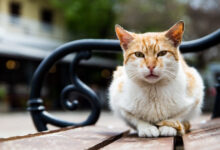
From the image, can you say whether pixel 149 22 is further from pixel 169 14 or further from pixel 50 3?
pixel 50 3

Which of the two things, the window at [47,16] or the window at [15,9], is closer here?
the window at [15,9]

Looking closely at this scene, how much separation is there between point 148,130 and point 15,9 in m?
14.8

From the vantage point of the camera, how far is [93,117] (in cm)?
174

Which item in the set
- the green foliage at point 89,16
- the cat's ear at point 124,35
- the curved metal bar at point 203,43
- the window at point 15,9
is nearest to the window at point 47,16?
the green foliage at point 89,16

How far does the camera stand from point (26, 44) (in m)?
13.6

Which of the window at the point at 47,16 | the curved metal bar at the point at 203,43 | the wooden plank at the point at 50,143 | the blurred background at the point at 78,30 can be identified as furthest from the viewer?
the window at the point at 47,16

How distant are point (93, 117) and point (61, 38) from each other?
14.6 m

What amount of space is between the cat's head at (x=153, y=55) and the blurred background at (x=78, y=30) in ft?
32.7

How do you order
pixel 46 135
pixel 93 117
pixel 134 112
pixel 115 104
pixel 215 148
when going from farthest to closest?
pixel 93 117
pixel 115 104
pixel 134 112
pixel 46 135
pixel 215 148

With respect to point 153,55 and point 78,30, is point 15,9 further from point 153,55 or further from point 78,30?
point 153,55

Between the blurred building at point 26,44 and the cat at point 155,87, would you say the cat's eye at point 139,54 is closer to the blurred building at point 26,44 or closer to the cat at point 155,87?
the cat at point 155,87

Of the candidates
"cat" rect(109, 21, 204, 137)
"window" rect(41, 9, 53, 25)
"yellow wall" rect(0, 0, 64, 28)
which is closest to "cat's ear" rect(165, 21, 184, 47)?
"cat" rect(109, 21, 204, 137)

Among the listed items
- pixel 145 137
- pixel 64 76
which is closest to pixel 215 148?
pixel 145 137

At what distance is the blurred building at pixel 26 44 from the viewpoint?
38.4 feet
